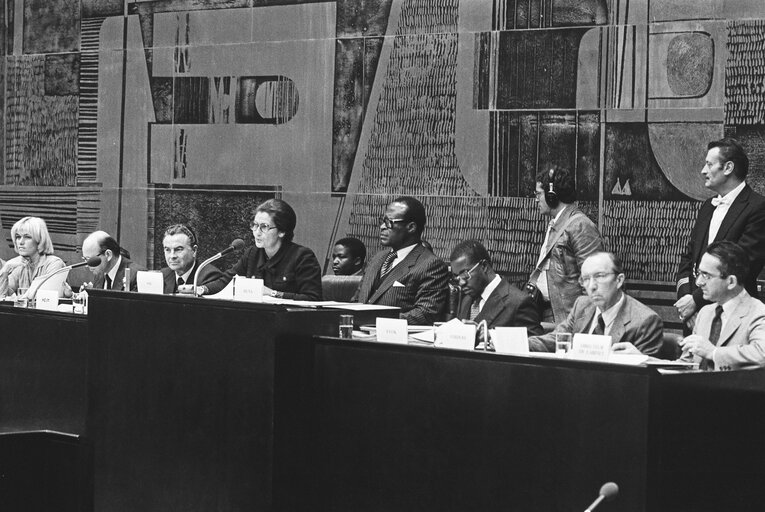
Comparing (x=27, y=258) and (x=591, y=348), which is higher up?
(x=27, y=258)

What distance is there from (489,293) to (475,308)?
4.6 inches

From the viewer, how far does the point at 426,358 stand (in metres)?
3.64

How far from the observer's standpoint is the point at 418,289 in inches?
224

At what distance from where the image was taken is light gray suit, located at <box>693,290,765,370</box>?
3.93 m

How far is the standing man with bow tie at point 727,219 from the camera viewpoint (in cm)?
515

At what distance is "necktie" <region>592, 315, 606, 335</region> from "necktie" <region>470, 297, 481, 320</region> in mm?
670

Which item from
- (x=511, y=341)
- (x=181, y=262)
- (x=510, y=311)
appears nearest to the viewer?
(x=511, y=341)

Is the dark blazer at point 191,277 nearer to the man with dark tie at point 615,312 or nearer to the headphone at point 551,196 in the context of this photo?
the headphone at point 551,196

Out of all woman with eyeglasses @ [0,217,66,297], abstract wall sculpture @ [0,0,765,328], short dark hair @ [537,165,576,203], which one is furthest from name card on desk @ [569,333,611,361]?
woman with eyeglasses @ [0,217,66,297]

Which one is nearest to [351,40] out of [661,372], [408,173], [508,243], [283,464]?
[408,173]

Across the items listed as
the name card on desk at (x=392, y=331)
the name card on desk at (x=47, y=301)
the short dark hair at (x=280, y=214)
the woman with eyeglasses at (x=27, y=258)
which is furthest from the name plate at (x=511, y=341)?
the woman with eyeglasses at (x=27, y=258)

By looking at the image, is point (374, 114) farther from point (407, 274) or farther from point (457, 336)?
point (457, 336)

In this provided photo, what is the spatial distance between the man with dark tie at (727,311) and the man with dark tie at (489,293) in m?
0.88

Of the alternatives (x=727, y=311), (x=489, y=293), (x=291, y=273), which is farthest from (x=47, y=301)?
(x=727, y=311)
